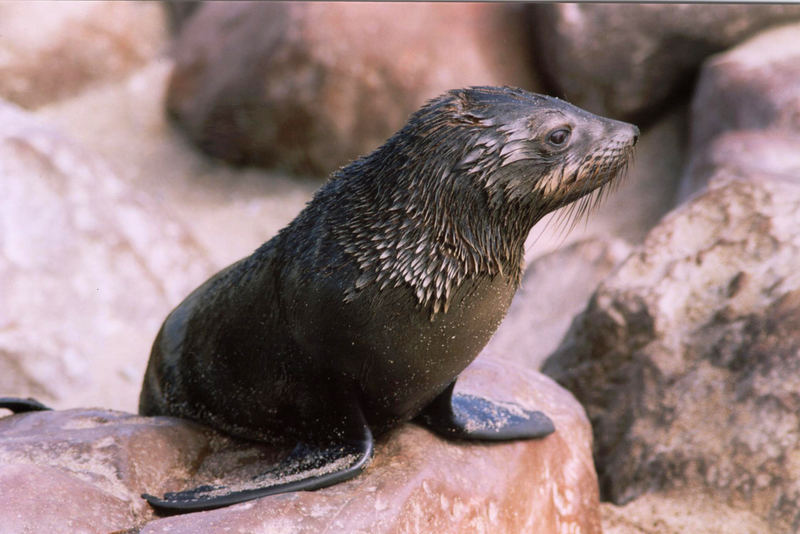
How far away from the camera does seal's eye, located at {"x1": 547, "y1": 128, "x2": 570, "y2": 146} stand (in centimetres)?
352

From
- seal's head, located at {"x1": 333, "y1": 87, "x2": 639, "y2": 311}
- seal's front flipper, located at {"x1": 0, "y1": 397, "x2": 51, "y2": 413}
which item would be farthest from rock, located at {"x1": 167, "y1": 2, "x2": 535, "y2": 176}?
seal's head, located at {"x1": 333, "y1": 87, "x2": 639, "y2": 311}

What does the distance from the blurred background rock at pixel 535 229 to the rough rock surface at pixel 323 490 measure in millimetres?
242

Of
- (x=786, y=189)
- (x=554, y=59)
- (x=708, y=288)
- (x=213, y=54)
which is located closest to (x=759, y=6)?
(x=554, y=59)

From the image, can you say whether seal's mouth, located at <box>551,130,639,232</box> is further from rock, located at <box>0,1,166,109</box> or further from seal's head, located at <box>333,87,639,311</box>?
rock, located at <box>0,1,166,109</box>

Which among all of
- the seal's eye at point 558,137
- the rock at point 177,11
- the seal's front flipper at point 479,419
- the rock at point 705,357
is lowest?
the rock at point 705,357

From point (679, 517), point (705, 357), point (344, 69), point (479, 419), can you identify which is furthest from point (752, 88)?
point (479, 419)

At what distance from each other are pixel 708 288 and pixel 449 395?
1.95 m

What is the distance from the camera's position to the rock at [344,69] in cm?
1041

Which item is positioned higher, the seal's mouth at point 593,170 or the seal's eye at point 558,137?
the seal's eye at point 558,137

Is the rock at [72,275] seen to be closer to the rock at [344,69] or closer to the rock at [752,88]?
the rock at [344,69]

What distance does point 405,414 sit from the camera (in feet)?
13.0

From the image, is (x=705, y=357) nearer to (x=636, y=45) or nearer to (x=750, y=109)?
(x=750, y=109)

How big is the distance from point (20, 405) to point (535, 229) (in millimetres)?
6136

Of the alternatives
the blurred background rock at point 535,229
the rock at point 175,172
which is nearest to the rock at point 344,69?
the blurred background rock at point 535,229
